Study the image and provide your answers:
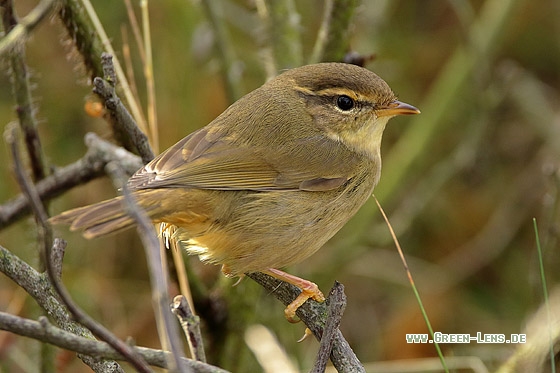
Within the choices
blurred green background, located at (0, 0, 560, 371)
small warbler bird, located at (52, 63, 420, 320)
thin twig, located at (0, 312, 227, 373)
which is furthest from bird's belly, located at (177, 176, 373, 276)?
blurred green background, located at (0, 0, 560, 371)

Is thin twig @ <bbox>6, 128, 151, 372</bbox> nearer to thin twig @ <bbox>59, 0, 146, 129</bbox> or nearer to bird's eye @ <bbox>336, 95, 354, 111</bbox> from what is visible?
thin twig @ <bbox>59, 0, 146, 129</bbox>

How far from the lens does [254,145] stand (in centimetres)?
337

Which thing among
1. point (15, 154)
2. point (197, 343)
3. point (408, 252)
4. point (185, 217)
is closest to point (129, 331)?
point (408, 252)

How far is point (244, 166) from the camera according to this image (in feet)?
10.7

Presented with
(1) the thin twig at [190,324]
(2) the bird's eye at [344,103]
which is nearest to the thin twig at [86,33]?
(2) the bird's eye at [344,103]

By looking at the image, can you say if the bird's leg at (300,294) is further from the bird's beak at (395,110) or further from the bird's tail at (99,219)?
the bird's beak at (395,110)

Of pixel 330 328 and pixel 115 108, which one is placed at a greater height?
pixel 115 108

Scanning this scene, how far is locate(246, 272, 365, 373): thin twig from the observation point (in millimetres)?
2512

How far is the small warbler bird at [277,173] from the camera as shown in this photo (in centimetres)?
305

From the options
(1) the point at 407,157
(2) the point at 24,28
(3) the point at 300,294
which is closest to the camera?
(2) the point at 24,28

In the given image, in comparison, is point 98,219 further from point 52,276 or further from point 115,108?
point 52,276

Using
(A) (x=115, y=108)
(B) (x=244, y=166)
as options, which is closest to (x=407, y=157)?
(B) (x=244, y=166)

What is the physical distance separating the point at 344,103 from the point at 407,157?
1.51 metres

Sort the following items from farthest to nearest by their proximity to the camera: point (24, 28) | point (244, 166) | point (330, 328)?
1. point (244, 166)
2. point (24, 28)
3. point (330, 328)
